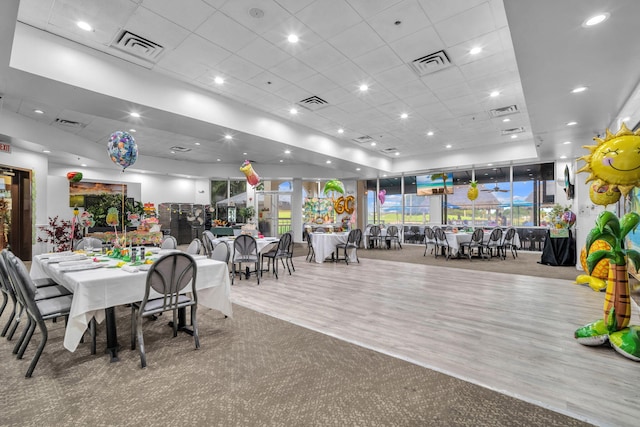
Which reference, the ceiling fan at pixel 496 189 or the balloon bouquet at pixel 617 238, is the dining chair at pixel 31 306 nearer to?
the balloon bouquet at pixel 617 238

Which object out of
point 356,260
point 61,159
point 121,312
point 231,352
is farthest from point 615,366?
point 61,159

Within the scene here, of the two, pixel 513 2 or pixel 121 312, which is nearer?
pixel 513 2

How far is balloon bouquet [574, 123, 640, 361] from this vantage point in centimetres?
273

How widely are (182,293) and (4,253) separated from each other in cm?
152

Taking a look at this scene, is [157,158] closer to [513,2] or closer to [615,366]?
[513,2]

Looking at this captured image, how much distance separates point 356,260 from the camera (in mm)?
8703

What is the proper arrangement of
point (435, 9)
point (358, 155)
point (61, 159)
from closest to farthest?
point (435, 9), point (61, 159), point (358, 155)

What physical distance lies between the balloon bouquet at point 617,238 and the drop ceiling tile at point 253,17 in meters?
3.64

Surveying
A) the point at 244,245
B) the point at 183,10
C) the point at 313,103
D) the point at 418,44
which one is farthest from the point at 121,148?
the point at 418,44

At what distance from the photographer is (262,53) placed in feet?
15.4

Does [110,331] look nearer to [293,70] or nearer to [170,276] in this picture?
[170,276]

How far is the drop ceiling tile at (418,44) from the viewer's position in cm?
426

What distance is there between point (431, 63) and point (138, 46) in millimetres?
4396

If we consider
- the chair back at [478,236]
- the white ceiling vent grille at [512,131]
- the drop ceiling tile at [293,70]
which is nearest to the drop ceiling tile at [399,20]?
the drop ceiling tile at [293,70]
